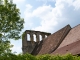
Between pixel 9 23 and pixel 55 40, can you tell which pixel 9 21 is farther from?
pixel 55 40

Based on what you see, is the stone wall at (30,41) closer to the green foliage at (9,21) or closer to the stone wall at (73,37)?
the stone wall at (73,37)

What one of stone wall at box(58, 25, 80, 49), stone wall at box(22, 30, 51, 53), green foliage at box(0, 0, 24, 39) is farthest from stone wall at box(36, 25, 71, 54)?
green foliage at box(0, 0, 24, 39)

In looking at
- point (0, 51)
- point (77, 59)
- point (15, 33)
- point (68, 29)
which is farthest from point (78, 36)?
point (0, 51)

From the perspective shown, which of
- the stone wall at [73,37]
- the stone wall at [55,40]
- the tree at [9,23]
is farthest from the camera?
the stone wall at [55,40]

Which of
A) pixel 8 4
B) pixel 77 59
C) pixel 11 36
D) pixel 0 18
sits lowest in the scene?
pixel 77 59

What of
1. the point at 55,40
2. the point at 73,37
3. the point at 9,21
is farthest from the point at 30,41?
the point at 9,21

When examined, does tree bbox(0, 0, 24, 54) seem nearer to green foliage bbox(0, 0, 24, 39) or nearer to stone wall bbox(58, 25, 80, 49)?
green foliage bbox(0, 0, 24, 39)

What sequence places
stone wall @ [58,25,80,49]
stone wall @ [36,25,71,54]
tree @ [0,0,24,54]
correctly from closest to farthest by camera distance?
tree @ [0,0,24,54], stone wall @ [58,25,80,49], stone wall @ [36,25,71,54]

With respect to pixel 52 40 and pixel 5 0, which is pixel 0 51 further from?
pixel 52 40

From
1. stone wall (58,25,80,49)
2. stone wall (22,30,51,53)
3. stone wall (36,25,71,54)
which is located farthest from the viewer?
stone wall (22,30,51,53)

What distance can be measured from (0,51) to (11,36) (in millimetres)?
1796

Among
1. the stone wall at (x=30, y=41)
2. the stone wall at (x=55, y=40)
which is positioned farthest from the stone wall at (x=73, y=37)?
the stone wall at (x=30, y=41)

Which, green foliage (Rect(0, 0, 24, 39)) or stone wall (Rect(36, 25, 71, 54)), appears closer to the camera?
green foliage (Rect(0, 0, 24, 39))

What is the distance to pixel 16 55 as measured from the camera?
13.1m
